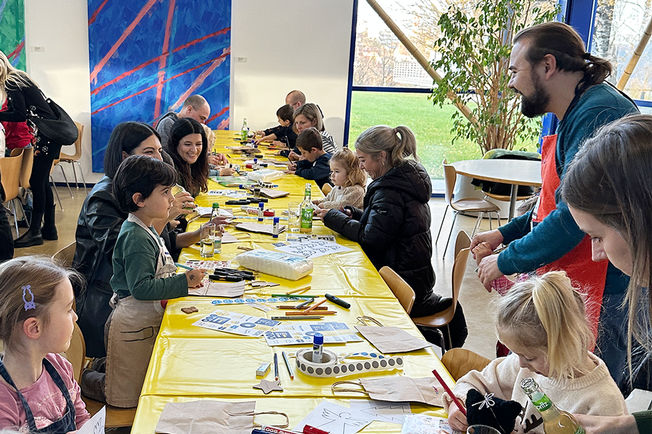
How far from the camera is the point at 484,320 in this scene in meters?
4.93

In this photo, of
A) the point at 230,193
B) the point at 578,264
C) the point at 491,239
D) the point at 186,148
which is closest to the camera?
the point at 578,264

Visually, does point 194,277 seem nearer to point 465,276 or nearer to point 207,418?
point 207,418

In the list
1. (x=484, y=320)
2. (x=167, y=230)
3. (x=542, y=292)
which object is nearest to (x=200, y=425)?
(x=542, y=292)

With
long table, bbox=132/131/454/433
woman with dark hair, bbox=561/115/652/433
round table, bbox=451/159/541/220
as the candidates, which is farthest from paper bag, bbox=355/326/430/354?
round table, bbox=451/159/541/220

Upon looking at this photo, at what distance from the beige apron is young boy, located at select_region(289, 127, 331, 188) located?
303cm

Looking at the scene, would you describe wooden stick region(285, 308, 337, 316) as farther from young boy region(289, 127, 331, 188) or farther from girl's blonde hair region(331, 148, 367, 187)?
young boy region(289, 127, 331, 188)

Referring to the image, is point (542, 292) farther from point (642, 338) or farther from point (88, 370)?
point (88, 370)

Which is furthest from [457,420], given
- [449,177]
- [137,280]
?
[449,177]

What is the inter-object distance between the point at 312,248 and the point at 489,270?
1237 millimetres

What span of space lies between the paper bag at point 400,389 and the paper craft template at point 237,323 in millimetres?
480

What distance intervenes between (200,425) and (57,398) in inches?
18.2

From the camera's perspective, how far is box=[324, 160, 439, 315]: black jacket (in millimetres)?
3658

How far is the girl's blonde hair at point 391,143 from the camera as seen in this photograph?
378 cm

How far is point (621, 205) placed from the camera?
4.31 ft
